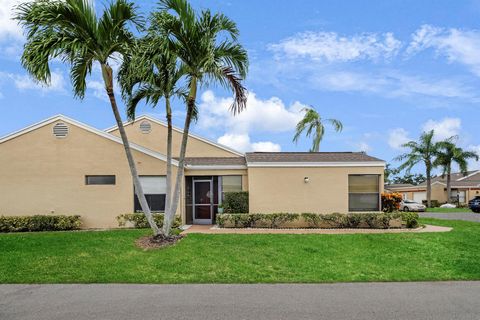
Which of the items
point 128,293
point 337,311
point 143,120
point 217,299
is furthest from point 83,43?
point 143,120

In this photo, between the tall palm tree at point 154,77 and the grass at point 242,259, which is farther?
the tall palm tree at point 154,77

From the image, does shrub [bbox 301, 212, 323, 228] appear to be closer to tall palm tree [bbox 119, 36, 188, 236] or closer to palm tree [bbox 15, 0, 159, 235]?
tall palm tree [bbox 119, 36, 188, 236]

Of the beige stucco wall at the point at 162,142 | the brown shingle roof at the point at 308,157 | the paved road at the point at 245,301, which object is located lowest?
the paved road at the point at 245,301

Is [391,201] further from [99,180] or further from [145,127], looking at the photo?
[145,127]

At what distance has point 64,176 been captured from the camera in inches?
676

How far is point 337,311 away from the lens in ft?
21.1

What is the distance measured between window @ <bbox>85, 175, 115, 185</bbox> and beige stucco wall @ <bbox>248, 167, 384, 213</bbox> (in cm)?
626

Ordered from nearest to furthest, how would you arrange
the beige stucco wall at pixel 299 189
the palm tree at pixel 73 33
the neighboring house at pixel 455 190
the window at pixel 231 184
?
1. the palm tree at pixel 73 33
2. the beige stucco wall at pixel 299 189
3. the window at pixel 231 184
4. the neighboring house at pixel 455 190

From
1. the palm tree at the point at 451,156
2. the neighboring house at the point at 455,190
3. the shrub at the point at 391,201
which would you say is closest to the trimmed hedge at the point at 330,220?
the shrub at the point at 391,201

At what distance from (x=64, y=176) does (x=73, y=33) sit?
7.95 m

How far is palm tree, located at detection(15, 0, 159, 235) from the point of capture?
1088cm

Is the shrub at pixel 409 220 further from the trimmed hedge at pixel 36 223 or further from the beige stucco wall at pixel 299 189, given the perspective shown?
the trimmed hedge at pixel 36 223

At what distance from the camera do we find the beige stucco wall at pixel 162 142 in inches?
899

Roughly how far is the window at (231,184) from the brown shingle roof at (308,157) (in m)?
1.19
